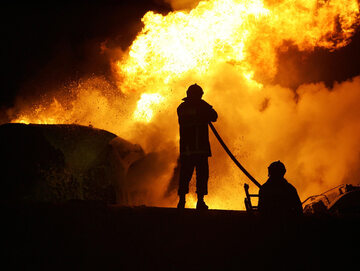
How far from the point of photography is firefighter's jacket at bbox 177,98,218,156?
18.4 ft

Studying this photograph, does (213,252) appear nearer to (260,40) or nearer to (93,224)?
(93,224)

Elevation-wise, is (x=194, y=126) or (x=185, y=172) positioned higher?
(x=194, y=126)

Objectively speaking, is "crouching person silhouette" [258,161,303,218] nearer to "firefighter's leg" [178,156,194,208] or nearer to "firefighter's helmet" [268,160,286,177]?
"firefighter's helmet" [268,160,286,177]

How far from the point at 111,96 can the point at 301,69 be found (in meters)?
9.86

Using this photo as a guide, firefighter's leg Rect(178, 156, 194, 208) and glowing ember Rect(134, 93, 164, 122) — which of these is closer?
firefighter's leg Rect(178, 156, 194, 208)

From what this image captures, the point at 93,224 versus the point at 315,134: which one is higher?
the point at 315,134

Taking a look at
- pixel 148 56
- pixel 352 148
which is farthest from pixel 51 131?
pixel 352 148

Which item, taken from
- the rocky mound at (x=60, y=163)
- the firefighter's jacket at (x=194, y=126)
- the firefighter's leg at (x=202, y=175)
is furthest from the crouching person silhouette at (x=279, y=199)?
the rocky mound at (x=60, y=163)

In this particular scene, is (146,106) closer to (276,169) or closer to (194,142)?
(194,142)

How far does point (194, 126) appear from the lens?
5727mm

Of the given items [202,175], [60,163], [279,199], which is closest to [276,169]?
[279,199]

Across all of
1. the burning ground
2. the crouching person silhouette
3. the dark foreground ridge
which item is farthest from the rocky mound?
the dark foreground ridge

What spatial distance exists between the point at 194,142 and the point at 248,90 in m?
10.6

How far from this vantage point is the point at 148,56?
14789mm
